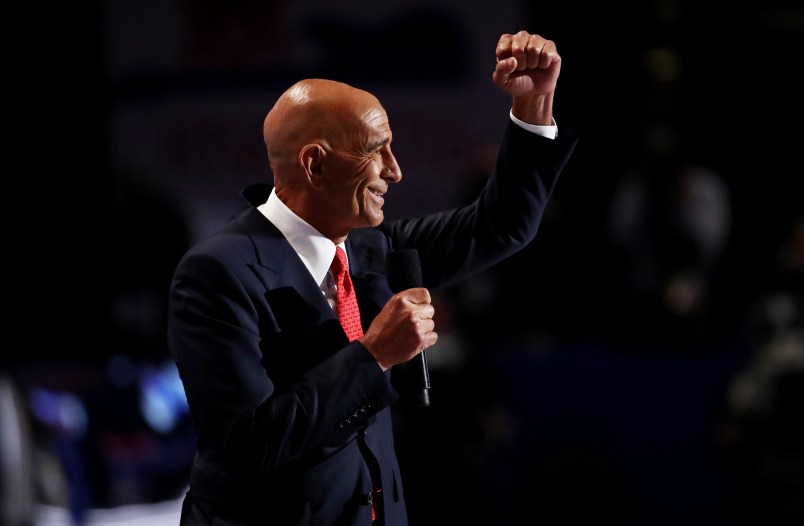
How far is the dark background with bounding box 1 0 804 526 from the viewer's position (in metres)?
4.94

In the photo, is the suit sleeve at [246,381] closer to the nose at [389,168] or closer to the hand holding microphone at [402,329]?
the hand holding microphone at [402,329]

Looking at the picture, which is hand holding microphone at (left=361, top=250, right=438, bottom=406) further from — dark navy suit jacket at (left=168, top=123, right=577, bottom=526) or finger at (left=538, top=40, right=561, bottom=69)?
finger at (left=538, top=40, right=561, bottom=69)

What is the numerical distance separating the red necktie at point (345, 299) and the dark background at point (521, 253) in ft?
8.39

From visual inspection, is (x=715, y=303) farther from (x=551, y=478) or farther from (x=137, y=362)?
(x=137, y=362)

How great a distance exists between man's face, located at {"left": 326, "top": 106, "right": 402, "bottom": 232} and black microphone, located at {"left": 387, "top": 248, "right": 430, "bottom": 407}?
2.9 inches

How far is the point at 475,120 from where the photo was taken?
624cm

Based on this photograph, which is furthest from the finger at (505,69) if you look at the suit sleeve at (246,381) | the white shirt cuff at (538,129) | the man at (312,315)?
the suit sleeve at (246,381)

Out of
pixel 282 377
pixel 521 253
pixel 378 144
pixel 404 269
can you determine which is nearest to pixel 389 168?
pixel 378 144

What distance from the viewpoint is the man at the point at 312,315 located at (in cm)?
193

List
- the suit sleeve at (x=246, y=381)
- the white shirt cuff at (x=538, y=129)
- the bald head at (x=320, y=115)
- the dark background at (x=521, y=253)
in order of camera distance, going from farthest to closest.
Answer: the dark background at (x=521, y=253) → the white shirt cuff at (x=538, y=129) → the bald head at (x=320, y=115) → the suit sleeve at (x=246, y=381)

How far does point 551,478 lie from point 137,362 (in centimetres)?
172

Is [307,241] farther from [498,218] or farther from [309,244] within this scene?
[498,218]

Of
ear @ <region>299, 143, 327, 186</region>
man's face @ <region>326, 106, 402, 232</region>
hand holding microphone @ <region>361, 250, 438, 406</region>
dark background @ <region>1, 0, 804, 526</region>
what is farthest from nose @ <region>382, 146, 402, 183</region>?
dark background @ <region>1, 0, 804, 526</region>

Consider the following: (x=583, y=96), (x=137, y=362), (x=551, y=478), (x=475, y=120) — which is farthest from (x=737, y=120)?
(x=137, y=362)
